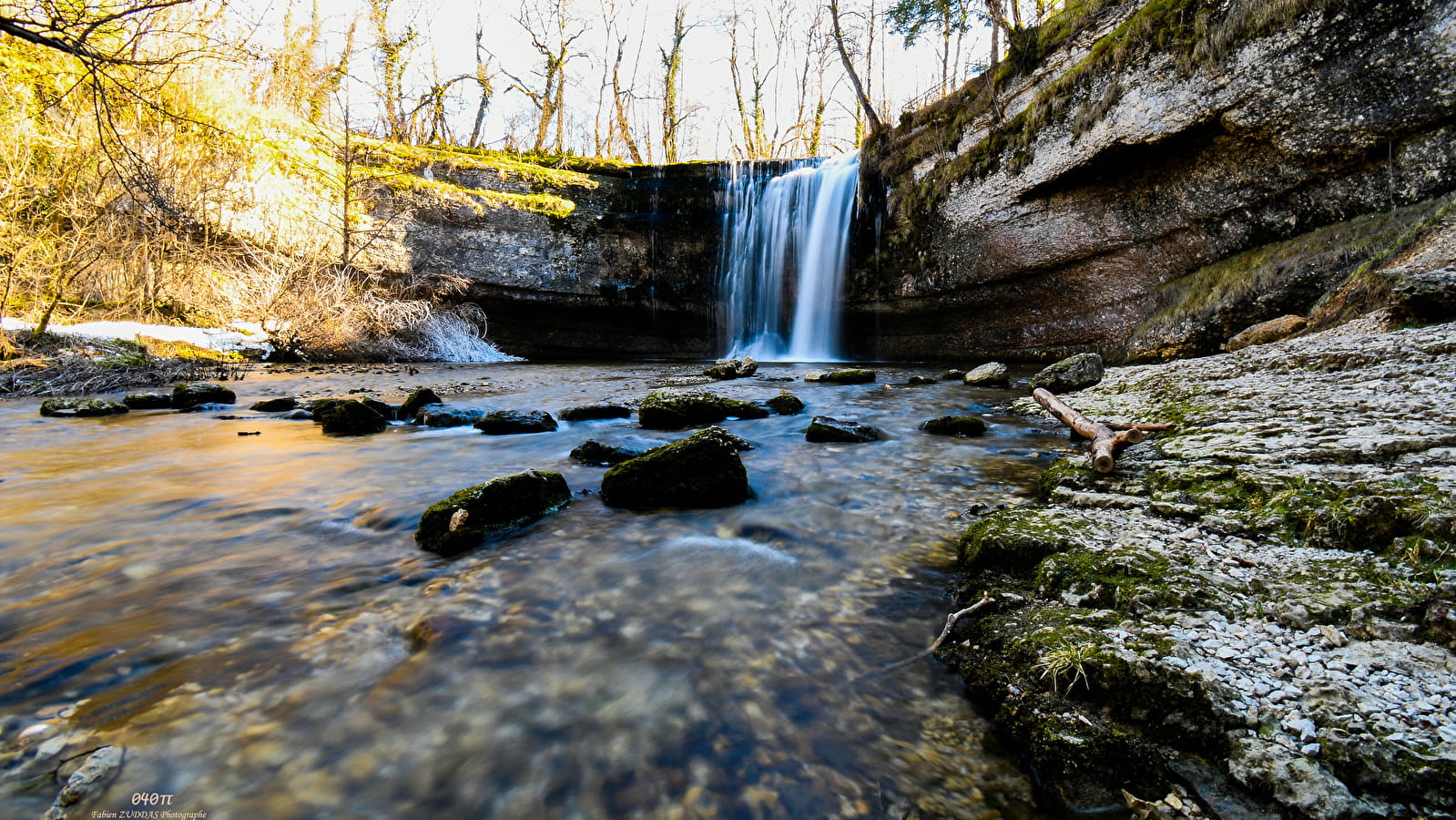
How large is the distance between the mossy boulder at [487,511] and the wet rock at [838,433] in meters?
2.60

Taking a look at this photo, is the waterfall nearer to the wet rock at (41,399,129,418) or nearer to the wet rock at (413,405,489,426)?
the wet rock at (413,405,489,426)

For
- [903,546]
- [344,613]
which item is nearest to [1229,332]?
[903,546]

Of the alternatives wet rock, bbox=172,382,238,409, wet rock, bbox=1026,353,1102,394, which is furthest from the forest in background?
wet rock, bbox=1026,353,1102,394

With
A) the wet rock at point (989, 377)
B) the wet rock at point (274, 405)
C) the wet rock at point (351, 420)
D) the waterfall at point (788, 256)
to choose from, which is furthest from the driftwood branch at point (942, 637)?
the waterfall at point (788, 256)

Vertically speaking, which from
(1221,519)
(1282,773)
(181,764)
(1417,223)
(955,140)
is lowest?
(181,764)

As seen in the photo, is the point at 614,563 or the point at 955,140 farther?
the point at 955,140

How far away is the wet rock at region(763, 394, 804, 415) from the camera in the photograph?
6.92 meters

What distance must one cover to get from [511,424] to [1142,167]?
1116cm

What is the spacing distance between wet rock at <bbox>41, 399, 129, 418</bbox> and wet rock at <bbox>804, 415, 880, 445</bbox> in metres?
7.78

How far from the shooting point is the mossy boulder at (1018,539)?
2.30 meters

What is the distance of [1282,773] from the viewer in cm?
120

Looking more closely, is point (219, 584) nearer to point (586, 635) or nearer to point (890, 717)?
point (586, 635)

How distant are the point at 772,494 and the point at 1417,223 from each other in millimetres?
8610

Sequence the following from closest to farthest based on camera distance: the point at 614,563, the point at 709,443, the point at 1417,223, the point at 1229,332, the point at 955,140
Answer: the point at 614,563
the point at 709,443
the point at 1417,223
the point at 1229,332
the point at 955,140
